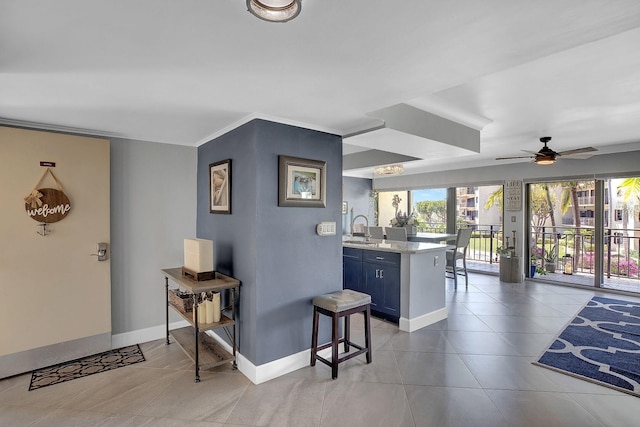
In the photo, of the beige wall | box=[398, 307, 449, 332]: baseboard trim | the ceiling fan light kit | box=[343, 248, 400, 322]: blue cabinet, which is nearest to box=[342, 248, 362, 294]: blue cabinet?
box=[343, 248, 400, 322]: blue cabinet

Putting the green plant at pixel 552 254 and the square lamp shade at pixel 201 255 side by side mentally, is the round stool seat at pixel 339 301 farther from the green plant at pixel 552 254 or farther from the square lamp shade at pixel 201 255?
the green plant at pixel 552 254

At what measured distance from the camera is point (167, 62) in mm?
1669

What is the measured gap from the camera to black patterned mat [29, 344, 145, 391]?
8.55 ft

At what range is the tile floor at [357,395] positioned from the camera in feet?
6.89

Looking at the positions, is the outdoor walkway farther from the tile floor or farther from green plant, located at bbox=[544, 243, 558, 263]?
the tile floor

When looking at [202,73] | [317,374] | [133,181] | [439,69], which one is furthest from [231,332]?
[439,69]

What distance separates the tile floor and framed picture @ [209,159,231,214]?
1.44 m

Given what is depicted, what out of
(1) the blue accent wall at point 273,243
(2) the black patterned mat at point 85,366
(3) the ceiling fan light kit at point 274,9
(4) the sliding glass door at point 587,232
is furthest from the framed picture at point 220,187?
(4) the sliding glass door at point 587,232

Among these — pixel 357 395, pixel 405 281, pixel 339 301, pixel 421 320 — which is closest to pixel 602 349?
pixel 421 320

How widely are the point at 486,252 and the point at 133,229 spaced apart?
7.61 metres

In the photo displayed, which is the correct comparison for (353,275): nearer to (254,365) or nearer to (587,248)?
(254,365)

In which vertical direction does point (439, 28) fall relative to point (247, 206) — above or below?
above

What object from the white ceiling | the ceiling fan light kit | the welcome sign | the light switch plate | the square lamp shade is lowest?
the square lamp shade

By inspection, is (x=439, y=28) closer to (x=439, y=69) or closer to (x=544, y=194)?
(x=439, y=69)
